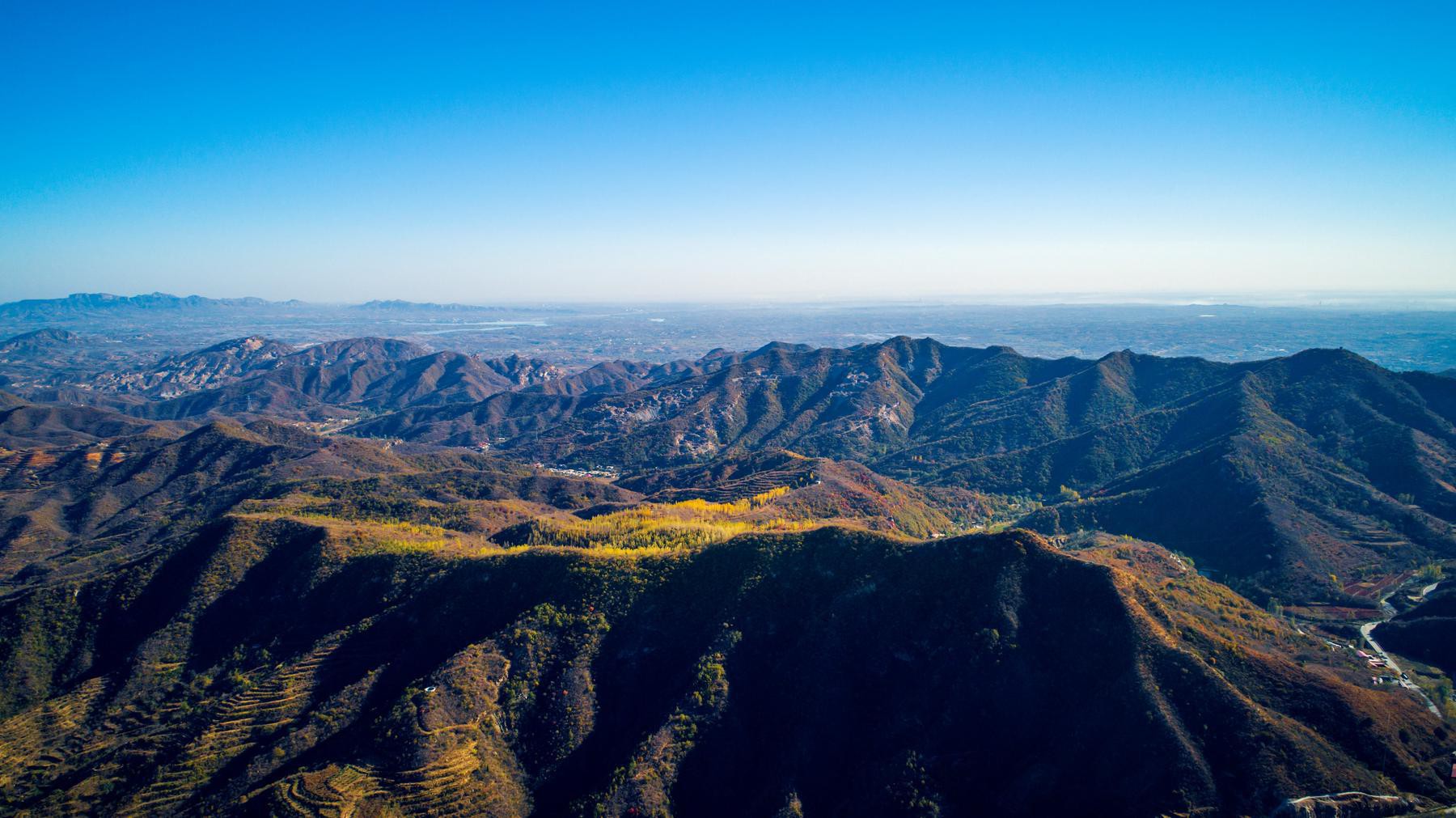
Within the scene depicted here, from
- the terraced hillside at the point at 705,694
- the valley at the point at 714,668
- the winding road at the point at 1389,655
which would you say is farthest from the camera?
the winding road at the point at 1389,655

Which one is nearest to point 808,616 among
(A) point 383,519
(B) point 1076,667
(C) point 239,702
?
(B) point 1076,667

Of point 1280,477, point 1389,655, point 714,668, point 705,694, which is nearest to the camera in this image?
point 705,694

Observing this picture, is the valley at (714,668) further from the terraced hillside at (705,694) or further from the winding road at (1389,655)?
the winding road at (1389,655)

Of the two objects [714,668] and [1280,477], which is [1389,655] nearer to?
[1280,477]

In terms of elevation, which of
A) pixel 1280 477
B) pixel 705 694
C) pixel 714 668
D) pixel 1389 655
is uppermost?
pixel 1280 477

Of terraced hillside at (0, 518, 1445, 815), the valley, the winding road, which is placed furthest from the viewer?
the winding road

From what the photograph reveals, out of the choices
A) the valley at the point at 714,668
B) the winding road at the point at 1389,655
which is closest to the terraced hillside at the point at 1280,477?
the valley at the point at 714,668

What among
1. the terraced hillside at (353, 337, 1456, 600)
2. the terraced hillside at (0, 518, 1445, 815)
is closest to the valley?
the terraced hillside at (0, 518, 1445, 815)

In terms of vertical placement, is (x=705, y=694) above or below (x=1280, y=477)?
below

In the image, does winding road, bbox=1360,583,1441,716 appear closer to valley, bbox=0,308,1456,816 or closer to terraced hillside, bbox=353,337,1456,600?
valley, bbox=0,308,1456,816

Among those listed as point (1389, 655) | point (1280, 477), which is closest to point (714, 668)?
point (1389, 655)

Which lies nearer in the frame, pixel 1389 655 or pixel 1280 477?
pixel 1389 655
